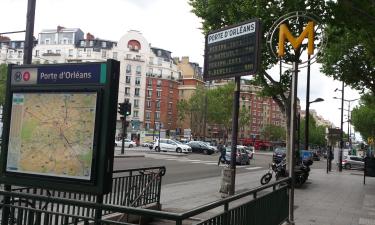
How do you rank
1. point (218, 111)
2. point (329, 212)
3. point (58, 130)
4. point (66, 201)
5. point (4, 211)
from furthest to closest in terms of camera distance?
point (218, 111)
point (329, 212)
point (58, 130)
point (4, 211)
point (66, 201)

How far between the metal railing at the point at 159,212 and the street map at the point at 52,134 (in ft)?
1.45

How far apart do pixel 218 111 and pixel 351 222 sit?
96076mm

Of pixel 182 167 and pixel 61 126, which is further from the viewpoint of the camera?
pixel 182 167

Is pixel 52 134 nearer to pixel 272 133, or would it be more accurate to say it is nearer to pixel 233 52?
pixel 233 52

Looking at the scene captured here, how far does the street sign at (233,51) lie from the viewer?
9242 millimetres

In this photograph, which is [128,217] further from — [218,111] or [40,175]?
[218,111]

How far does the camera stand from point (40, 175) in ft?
17.9

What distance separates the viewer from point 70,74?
5.39 meters

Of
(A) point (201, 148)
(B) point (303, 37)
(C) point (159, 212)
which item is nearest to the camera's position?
(C) point (159, 212)

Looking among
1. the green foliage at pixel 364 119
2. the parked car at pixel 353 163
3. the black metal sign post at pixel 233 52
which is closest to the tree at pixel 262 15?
the black metal sign post at pixel 233 52

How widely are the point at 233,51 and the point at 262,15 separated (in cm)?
1214

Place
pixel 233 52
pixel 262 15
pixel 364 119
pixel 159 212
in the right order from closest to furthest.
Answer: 1. pixel 159 212
2. pixel 233 52
3. pixel 262 15
4. pixel 364 119

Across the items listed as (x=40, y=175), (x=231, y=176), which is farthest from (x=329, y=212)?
(x=40, y=175)

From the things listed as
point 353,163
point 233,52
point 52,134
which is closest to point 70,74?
point 52,134
